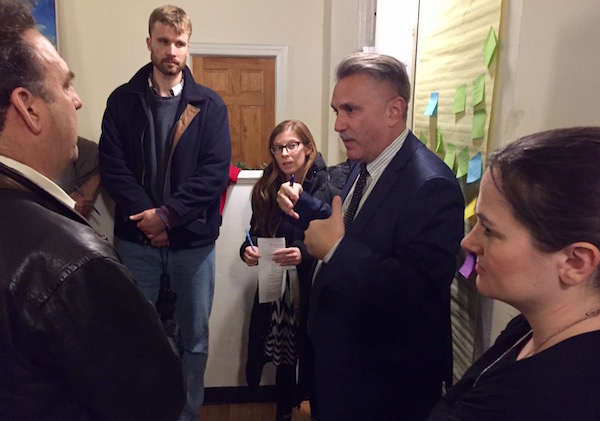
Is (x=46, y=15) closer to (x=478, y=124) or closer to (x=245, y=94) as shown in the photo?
(x=245, y=94)

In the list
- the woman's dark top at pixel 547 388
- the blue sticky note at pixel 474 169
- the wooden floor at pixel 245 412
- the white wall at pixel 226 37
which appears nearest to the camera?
the woman's dark top at pixel 547 388

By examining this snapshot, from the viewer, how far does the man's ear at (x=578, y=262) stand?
635 millimetres

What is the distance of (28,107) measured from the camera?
→ 753 millimetres

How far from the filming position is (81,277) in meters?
0.68

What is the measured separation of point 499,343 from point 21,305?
0.80 metres

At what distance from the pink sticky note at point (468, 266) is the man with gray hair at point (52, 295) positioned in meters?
0.89

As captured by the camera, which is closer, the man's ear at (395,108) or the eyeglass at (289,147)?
the man's ear at (395,108)

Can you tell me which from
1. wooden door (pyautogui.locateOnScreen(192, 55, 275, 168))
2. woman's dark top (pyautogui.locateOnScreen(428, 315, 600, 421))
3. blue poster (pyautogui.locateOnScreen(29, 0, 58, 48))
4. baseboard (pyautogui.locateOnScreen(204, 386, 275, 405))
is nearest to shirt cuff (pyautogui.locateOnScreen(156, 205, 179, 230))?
baseboard (pyautogui.locateOnScreen(204, 386, 275, 405))

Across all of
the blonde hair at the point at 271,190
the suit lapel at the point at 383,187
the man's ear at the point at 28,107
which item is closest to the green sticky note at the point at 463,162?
the suit lapel at the point at 383,187

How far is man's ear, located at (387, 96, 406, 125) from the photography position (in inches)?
49.0

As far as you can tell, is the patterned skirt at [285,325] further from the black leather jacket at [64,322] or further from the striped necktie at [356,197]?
the black leather jacket at [64,322]

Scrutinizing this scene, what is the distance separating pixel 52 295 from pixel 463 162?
115cm

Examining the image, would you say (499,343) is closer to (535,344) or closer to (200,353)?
(535,344)

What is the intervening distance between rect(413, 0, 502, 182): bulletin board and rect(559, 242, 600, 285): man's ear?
621 mm
